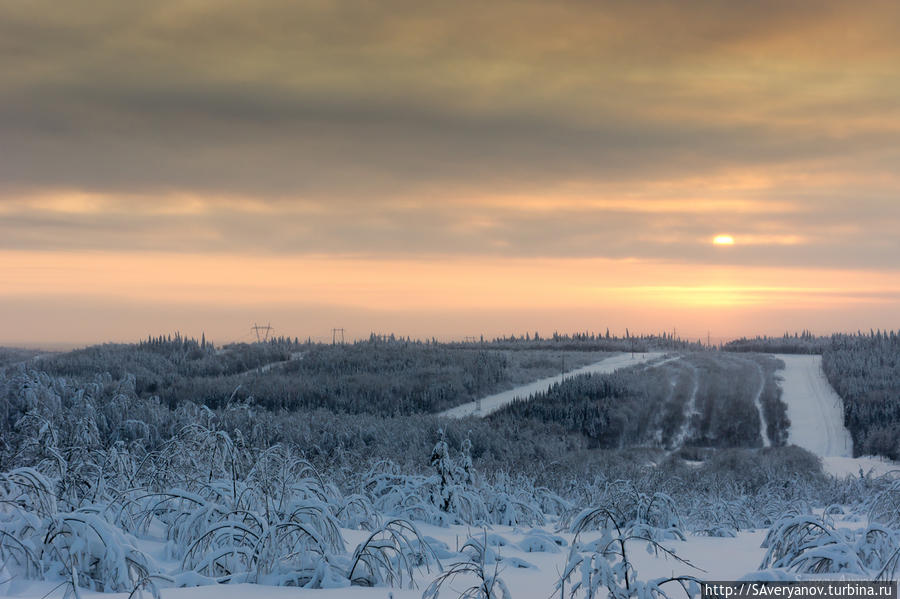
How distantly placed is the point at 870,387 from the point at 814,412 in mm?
3155

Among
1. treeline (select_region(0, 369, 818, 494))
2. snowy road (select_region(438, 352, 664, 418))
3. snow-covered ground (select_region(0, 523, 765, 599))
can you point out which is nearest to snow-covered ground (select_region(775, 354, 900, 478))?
treeline (select_region(0, 369, 818, 494))

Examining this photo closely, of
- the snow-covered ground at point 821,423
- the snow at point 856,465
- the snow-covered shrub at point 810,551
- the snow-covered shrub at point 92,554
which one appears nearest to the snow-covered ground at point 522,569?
the snow-covered shrub at point 92,554

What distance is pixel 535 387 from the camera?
3644 cm

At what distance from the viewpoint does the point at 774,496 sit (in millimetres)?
14281

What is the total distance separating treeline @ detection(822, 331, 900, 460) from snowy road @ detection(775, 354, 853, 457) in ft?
1.12

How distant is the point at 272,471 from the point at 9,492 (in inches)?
136

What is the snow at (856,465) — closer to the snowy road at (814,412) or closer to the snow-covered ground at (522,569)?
the snowy road at (814,412)

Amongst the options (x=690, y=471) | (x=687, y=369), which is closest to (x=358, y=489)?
(x=690, y=471)

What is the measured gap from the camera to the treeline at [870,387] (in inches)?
949

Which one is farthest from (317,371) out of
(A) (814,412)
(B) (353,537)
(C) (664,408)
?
(B) (353,537)

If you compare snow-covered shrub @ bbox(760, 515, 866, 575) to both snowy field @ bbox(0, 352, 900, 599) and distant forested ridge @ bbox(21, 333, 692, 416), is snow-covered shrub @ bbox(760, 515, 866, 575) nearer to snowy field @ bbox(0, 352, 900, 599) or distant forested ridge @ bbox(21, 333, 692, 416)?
snowy field @ bbox(0, 352, 900, 599)

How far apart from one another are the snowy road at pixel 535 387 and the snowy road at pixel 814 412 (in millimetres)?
8136

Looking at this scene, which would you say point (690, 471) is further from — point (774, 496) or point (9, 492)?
point (9, 492)

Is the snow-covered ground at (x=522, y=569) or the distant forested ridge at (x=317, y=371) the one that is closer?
the snow-covered ground at (x=522, y=569)
